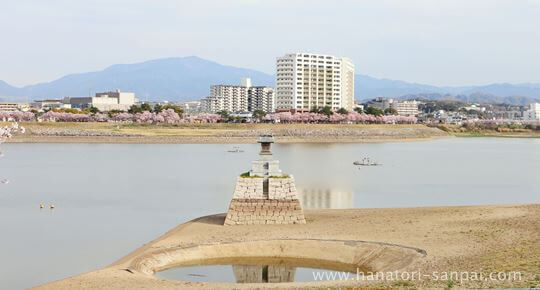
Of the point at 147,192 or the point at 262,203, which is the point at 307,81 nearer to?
the point at 147,192

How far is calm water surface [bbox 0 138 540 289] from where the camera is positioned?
19.9 meters

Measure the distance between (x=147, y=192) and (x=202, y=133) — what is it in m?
62.6

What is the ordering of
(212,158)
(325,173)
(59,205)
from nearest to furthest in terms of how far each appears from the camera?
(59,205) < (325,173) < (212,158)

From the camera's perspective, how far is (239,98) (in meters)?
186

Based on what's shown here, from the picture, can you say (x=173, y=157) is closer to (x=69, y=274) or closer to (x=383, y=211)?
(x=383, y=211)

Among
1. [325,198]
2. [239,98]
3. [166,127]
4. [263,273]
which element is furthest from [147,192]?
[239,98]

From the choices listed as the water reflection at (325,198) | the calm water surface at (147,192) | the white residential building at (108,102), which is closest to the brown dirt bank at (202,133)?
the calm water surface at (147,192)

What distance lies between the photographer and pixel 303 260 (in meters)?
18.0

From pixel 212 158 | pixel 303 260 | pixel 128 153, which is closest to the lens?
pixel 303 260

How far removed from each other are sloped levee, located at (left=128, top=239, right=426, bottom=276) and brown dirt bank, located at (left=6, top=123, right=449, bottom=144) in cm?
6992

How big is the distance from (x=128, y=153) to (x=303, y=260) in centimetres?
4980

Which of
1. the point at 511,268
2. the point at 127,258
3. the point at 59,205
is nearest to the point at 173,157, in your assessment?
the point at 59,205

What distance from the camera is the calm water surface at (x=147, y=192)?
19.9 metres

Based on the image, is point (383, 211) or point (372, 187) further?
point (372, 187)
